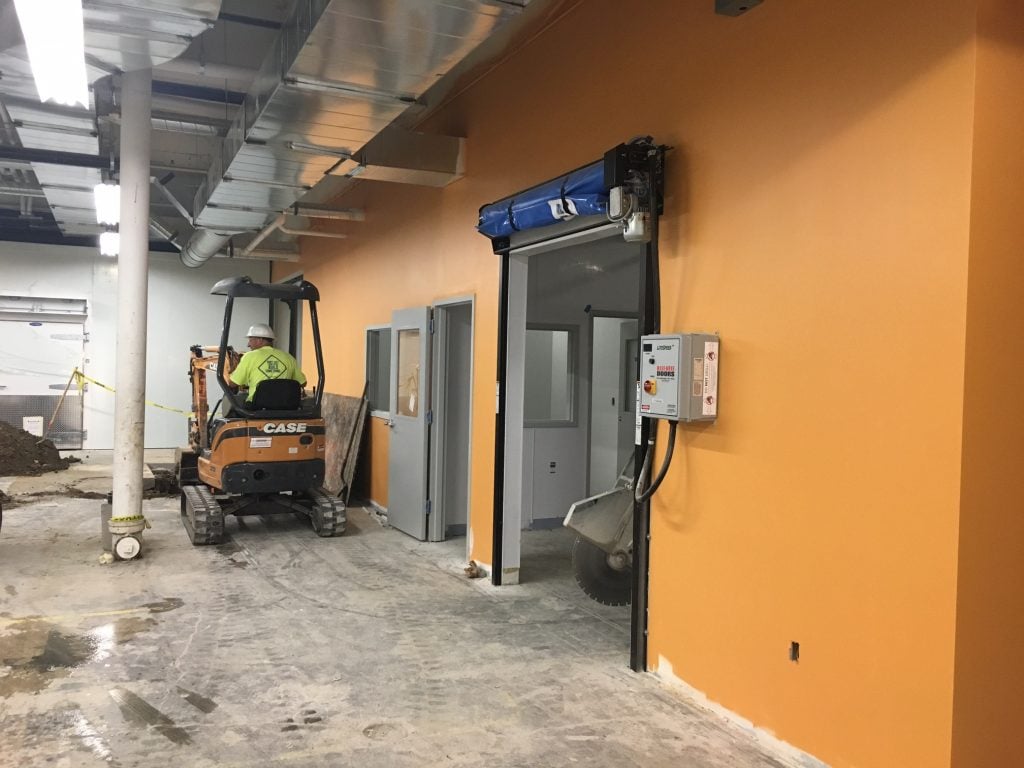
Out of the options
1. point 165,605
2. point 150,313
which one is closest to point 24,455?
point 150,313

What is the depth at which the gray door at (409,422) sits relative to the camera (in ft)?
23.0

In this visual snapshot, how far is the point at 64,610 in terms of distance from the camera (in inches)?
195

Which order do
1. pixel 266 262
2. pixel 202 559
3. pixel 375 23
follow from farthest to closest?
pixel 266 262 < pixel 202 559 < pixel 375 23

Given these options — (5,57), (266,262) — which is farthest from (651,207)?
(266,262)

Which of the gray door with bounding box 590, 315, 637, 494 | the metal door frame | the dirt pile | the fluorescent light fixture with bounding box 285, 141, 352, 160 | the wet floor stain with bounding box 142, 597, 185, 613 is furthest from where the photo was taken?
the dirt pile

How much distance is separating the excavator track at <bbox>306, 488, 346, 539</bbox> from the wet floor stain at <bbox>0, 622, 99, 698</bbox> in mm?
2681

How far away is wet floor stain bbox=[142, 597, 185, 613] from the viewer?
16.5 ft

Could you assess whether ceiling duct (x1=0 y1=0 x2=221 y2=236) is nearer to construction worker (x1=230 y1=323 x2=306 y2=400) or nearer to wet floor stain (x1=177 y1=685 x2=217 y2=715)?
construction worker (x1=230 y1=323 x2=306 y2=400)

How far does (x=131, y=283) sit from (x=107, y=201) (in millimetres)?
1977

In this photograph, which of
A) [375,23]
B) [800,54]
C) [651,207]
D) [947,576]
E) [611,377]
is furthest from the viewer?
[611,377]

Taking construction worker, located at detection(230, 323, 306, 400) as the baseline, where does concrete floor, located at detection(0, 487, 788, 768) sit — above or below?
below

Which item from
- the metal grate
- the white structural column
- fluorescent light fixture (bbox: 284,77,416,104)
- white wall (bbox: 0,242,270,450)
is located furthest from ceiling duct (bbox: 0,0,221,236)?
the metal grate

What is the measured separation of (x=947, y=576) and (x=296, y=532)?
232 inches

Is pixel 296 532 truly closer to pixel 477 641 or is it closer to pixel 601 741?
pixel 477 641
